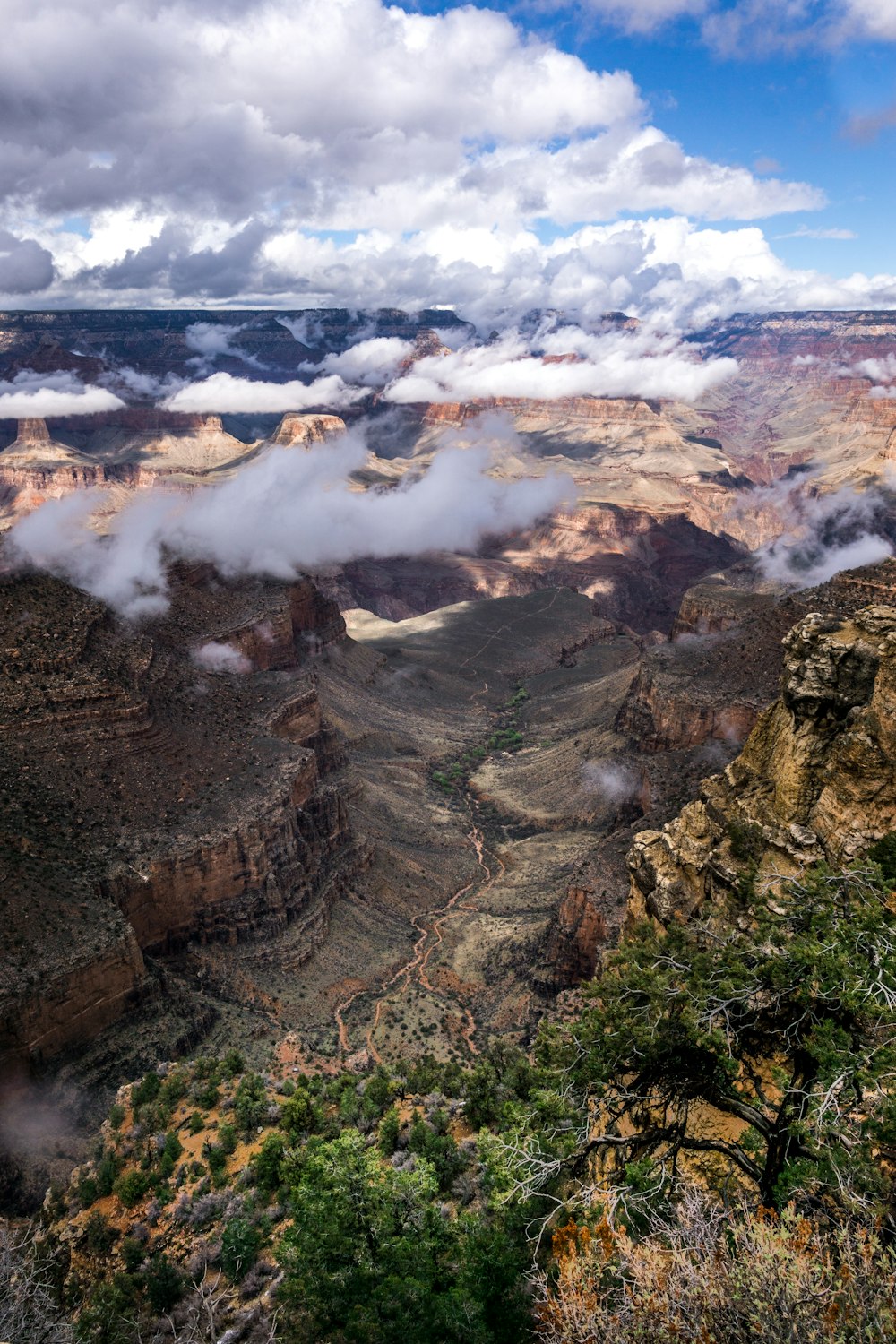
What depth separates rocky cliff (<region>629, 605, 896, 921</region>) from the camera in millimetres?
17266

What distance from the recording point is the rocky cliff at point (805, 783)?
1727 cm

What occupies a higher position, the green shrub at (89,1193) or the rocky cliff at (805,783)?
the rocky cliff at (805,783)

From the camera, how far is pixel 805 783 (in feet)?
62.8

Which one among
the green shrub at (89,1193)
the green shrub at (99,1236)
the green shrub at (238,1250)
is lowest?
the green shrub at (89,1193)

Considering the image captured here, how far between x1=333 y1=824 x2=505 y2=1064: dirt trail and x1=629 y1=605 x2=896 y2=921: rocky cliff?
22413mm

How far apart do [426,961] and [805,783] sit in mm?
35879

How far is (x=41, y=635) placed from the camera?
50688 mm

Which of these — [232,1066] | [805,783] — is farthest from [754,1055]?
[232,1066]

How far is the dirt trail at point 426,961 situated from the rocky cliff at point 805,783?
22413 millimetres

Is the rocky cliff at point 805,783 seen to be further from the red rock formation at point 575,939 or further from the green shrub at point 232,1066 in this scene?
the red rock formation at point 575,939

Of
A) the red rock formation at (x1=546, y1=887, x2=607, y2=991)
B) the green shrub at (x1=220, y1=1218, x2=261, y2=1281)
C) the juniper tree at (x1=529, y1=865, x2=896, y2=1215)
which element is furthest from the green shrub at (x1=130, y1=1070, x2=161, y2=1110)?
the red rock formation at (x1=546, y1=887, x2=607, y2=991)

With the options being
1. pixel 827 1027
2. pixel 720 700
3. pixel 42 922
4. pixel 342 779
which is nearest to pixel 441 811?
pixel 342 779

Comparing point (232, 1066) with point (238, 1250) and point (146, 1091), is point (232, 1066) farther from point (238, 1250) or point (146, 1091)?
point (238, 1250)

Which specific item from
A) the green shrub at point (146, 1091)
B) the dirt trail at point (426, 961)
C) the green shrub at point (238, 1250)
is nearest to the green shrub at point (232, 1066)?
the green shrub at point (146, 1091)
